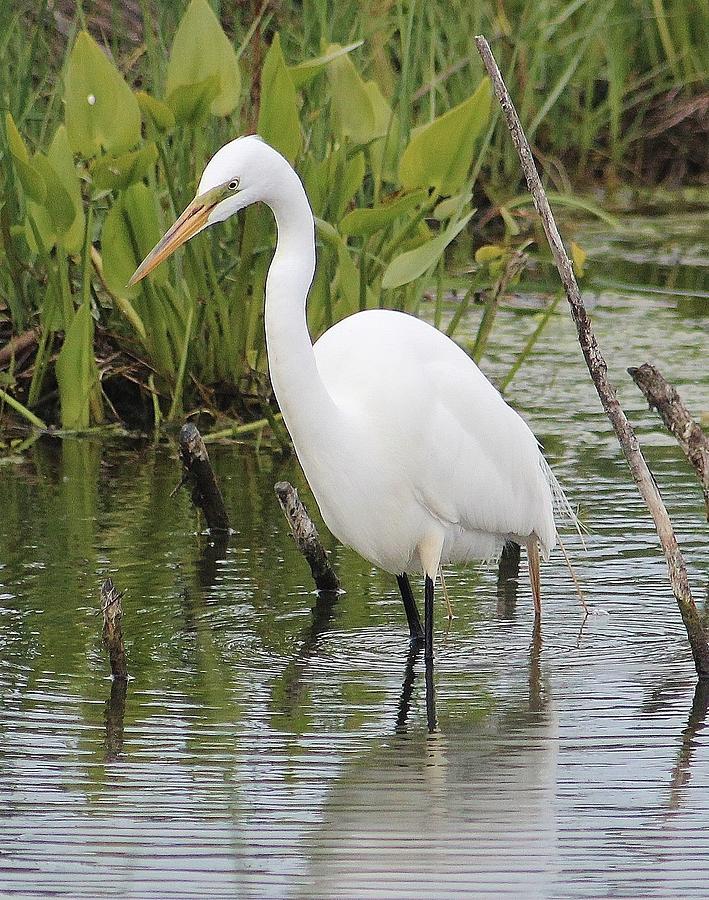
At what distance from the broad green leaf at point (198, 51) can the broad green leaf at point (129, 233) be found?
431mm

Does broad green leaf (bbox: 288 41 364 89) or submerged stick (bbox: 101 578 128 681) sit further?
broad green leaf (bbox: 288 41 364 89)

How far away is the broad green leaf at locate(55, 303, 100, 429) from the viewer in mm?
5668

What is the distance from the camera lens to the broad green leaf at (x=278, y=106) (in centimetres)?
492

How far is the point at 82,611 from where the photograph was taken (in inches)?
174

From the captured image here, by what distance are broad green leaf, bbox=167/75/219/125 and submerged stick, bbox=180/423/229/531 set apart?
95cm

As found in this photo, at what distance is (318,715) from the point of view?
12.3 ft

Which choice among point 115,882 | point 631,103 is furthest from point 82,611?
point 631,103

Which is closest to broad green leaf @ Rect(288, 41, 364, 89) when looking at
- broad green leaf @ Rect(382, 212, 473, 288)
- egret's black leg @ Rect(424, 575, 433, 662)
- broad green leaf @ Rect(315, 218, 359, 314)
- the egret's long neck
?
broad green leaf @ Rect(315, 218, 359, 314)

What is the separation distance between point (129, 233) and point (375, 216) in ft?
3.11

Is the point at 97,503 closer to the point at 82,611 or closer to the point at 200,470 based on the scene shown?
the point at 200,470

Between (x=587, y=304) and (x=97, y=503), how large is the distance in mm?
3469

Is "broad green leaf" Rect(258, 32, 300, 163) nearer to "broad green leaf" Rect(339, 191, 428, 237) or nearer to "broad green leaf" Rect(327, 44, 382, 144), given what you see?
"broad green leaf" Rect(327, 44, 382, 144)

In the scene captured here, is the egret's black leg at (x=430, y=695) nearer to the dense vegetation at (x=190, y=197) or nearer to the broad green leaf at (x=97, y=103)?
the dense vegetation at (x=190, y=197)

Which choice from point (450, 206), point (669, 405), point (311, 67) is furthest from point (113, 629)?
point (450, 206)
